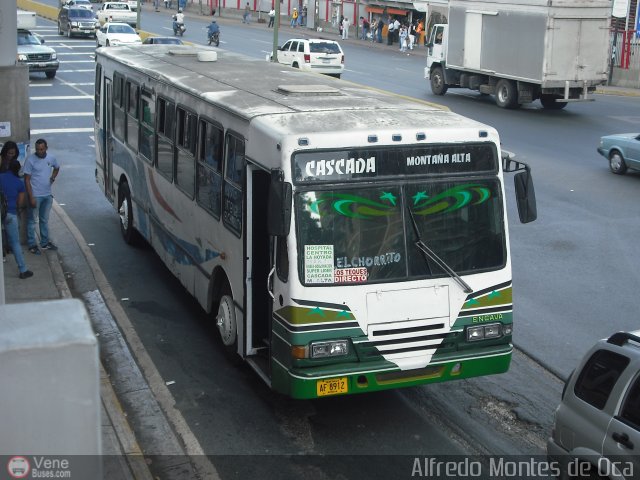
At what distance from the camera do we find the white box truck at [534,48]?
103ft

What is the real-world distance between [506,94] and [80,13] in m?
32.4

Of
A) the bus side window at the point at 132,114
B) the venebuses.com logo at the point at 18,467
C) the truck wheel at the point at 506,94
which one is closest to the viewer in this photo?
the venebuses.com logo at the point at 18,467

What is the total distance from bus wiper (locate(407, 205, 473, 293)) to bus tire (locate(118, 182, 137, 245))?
7.34 m

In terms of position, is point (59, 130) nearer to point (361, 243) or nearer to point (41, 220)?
point (41, 220)

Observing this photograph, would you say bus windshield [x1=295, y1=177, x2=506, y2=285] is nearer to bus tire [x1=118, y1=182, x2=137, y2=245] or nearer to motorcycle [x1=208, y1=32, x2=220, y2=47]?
bus tire [x1=118, y1=182, x2=137, y2=245]

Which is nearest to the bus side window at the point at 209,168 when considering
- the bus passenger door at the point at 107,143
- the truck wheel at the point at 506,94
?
the bus passenger door at the point at 107,143

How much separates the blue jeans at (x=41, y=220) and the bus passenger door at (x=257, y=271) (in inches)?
240

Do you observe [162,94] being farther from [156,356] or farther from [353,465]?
[353,465]

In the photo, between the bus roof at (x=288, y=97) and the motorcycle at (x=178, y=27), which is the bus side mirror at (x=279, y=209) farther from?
the motorcycle at (x=178, y=27)

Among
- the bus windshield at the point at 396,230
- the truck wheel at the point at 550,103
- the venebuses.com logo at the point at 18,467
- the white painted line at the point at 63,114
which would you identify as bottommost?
the white painted line at the point at 63,114

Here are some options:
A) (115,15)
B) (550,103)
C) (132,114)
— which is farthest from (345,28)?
(132,114)

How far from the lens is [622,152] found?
73.0ft

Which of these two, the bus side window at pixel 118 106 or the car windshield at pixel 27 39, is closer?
the bus side window at pixel 118 106

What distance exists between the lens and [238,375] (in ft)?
34.8
